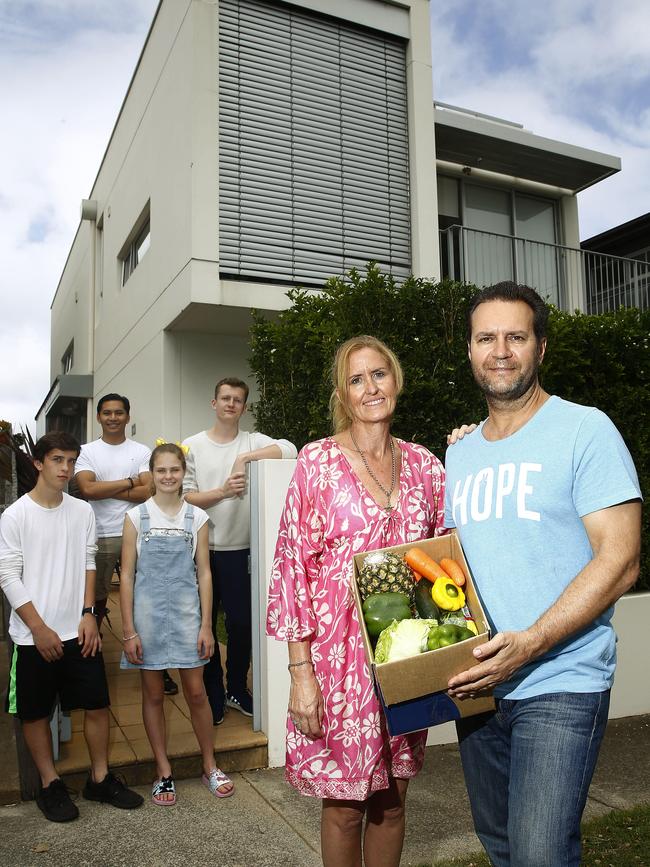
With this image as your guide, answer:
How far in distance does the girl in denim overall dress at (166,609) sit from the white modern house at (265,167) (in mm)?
4918

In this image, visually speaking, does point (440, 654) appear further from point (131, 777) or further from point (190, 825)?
point (131, 777)

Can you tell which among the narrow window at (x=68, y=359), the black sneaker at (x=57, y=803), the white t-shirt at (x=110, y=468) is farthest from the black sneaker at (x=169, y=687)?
the narrow window at (x=68, y=359)

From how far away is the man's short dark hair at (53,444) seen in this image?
3.85 meters

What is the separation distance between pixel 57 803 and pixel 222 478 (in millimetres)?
2075

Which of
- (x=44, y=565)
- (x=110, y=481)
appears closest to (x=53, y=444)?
(x=44, y=565)

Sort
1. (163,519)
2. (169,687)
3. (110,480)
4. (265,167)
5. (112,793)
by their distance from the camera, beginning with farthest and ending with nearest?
(265,167)
(169,687)
(110,480)
(163,519)
(112,793)

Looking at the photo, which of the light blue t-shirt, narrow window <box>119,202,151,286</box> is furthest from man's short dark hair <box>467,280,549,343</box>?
narrow window <box>119,202,151,286</box>

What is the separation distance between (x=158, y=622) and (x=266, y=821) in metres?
1.14

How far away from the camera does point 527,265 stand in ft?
42.3

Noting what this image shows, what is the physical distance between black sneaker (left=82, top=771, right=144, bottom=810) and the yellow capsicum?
2513mm

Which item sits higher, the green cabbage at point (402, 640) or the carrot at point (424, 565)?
the carrot at point (424, 565)

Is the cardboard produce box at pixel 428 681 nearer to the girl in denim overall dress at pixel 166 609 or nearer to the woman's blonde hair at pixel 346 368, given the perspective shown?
the woman's blonde hair at pixel 346 368

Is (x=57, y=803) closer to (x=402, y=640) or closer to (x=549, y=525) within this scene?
(x=402, y=640)

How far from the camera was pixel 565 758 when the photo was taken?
71.1 inches
